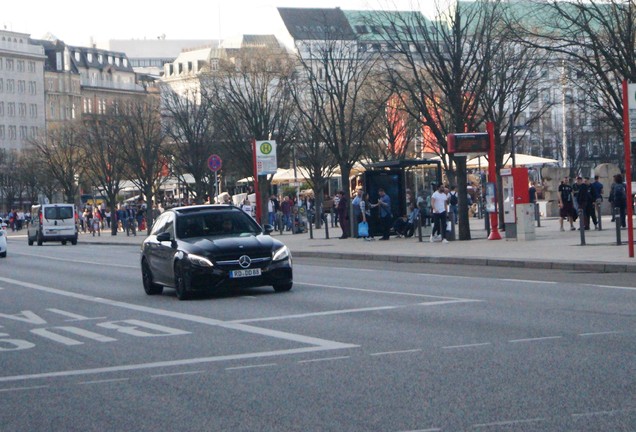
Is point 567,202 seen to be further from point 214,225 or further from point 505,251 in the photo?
point 214,225

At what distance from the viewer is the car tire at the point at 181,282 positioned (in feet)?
64.1

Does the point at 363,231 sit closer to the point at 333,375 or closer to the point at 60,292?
the point at 60,292

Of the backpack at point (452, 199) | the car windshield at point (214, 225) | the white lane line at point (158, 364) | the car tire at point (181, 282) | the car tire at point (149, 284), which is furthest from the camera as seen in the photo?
the backpack at point (452, 199)

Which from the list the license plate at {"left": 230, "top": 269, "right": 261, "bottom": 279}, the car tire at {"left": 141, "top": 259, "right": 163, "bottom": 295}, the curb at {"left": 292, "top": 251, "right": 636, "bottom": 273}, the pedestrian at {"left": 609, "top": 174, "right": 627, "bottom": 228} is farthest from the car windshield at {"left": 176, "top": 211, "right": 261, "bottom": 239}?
the pedestrian at {"left": 609, "top": 174, "right": 627, "bottom": 228}

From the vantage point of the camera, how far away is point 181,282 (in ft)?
64.6

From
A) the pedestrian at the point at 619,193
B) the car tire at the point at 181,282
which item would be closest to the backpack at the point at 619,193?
the pedestrian at the point at 619,193

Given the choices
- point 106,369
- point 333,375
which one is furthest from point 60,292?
point 333,375

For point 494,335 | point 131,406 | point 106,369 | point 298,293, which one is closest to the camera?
point 131,406

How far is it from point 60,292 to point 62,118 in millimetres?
151765

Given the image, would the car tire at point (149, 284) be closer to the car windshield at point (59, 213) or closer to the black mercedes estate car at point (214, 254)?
the black mercedes estate car at point (214, 254)

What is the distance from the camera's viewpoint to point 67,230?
6231cm

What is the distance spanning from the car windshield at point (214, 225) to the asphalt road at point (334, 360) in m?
1.05

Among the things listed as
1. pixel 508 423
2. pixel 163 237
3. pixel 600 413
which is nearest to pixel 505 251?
pixel 163 237

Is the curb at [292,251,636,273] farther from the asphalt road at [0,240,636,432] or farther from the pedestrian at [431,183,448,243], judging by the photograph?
the pedestrian at [431,183,448,243]
